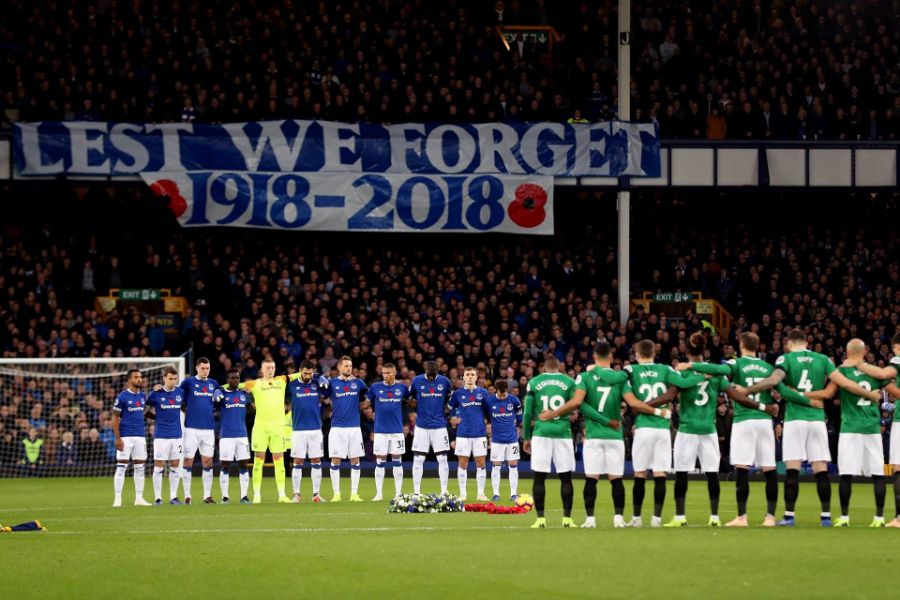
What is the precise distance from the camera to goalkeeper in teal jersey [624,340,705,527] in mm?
17031

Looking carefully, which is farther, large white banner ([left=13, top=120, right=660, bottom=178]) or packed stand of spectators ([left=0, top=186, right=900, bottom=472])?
large white banner ([left=13, top=120, right=660, bottom=178])

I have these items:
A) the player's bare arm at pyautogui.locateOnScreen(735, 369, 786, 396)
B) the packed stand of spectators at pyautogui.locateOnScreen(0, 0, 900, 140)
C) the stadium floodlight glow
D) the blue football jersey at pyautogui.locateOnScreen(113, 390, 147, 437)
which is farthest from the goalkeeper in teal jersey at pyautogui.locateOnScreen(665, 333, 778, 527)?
the packed stand of spectators at pyautogui.locateOnScreen(0, 0, 900, 140)

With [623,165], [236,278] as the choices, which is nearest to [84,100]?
[236,278]

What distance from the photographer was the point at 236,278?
38.3 m

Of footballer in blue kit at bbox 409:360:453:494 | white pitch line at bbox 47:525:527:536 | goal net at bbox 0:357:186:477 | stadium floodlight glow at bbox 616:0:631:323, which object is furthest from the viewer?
stadium floodlight glow at bbox 616:0:631:323

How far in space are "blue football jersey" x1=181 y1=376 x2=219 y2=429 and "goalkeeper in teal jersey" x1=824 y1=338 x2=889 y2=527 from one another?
1171 centimetres

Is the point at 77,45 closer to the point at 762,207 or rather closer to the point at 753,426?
the point at 762,207

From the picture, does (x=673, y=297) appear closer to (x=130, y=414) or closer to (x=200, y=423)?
(x=200, y=423)

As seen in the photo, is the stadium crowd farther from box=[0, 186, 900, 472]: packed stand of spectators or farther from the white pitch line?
the white pitch line

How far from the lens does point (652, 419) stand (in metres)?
17.2

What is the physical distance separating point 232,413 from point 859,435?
11.6 metres

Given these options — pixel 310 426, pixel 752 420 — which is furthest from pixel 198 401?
pixel 752 420

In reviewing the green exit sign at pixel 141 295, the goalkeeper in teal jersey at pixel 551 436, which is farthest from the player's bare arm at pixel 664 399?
the green exit sign at pixel 141 295

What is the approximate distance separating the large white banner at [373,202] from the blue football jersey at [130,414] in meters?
13.4
